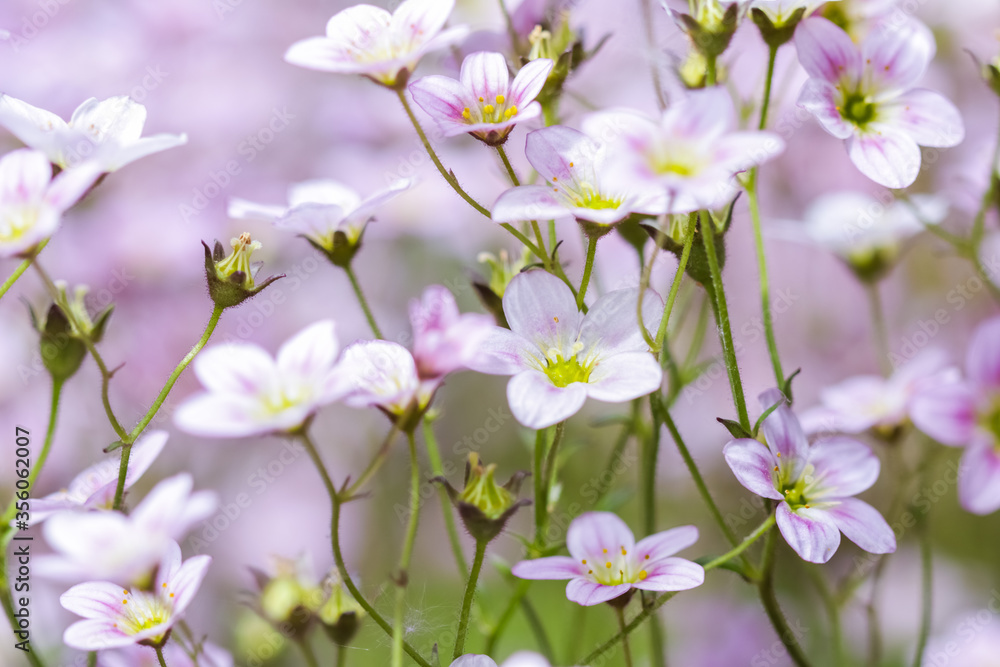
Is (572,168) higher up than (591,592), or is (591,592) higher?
(572,168)

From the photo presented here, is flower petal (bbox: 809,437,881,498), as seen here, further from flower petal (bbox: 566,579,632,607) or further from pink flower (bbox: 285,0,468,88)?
pink flower (bbox: 285,0,468,88)

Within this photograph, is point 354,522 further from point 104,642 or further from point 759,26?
point 759,26

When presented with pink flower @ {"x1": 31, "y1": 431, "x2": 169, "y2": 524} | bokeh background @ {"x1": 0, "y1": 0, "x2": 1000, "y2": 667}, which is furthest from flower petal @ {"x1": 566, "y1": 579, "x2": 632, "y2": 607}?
bokeh background @ {"x1": 0, "y1": 0, "x2": 1000, "y2": 667}

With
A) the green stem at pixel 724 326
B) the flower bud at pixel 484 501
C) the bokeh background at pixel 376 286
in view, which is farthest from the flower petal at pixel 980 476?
the bokeh background at pixel 376 286

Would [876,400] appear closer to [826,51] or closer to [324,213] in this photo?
[826,51]

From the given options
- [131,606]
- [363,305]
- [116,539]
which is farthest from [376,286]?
[116,539]

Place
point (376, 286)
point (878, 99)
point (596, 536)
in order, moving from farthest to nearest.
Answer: point (376, 286) < point (878, 99) < point (596, 536)

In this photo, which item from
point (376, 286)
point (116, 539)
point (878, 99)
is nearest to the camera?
point (116, 539)
